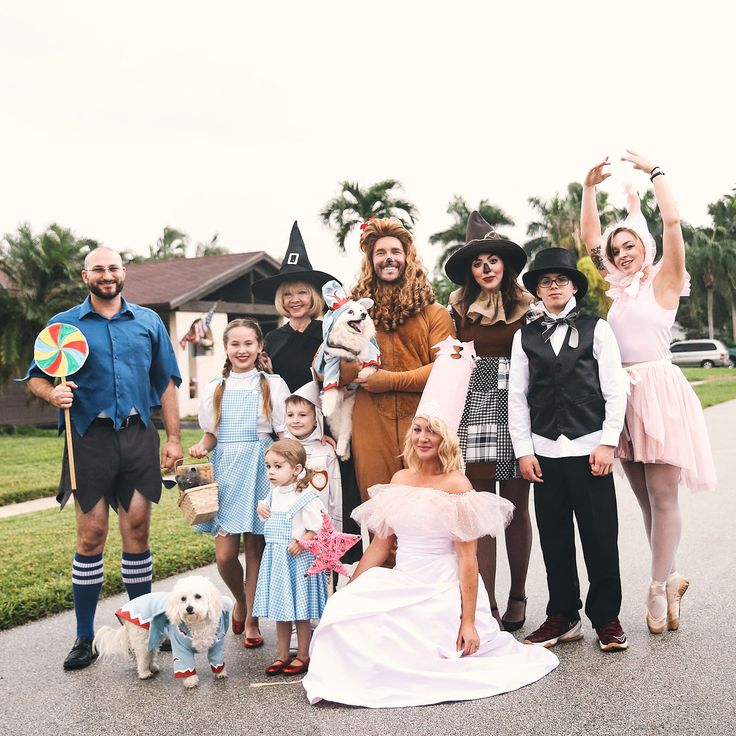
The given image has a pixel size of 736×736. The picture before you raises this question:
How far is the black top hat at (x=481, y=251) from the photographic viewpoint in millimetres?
4992

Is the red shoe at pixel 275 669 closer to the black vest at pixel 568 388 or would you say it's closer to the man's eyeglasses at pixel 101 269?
the black vest at pixel 568 388

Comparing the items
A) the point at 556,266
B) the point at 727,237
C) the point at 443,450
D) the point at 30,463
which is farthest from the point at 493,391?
the point at 727,237

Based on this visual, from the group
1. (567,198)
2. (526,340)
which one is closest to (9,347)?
(526,340)

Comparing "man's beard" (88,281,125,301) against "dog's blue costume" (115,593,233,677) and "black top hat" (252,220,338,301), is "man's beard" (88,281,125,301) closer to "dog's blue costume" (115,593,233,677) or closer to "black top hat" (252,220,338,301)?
"black top hat" (252,220,338,301)

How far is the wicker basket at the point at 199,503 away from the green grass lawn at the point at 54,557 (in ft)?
5.87

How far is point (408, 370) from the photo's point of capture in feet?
16.1

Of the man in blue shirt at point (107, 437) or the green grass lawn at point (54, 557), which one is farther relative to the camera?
the green grass lawn at point (54, 557)

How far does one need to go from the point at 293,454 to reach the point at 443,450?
0.83 m

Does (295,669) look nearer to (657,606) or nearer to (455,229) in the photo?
(657,606)

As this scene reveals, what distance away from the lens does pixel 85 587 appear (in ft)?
15.4

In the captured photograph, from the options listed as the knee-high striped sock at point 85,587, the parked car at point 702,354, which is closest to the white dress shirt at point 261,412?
the knee-high striped sock at point 85,587

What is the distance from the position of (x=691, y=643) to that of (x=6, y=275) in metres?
21.4

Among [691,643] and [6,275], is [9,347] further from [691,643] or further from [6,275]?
[691,643]

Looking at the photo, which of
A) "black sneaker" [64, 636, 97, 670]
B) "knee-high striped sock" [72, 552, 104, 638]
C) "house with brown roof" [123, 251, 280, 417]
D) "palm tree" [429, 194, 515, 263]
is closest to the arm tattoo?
"knee-high striped sock" [72, 552, 104, 638]
